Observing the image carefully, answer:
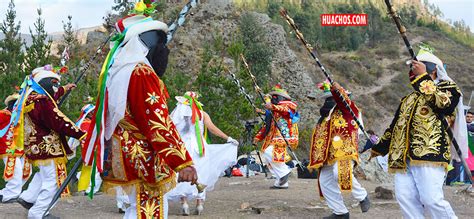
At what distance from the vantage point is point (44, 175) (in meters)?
7.21

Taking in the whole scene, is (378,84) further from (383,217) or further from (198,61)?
(383,217)

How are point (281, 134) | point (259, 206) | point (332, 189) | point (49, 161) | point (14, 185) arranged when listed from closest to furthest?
1. point (49, 161)
2. point (332, 189)
3. point (259, 206)
4. point (14, 185)
5. point (281, 134)

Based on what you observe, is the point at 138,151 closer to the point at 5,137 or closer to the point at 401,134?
the point at 401,134

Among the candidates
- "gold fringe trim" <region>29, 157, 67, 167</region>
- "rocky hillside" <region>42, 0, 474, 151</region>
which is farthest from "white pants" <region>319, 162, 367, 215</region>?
"rocky hillside" <region>42, 0, 474, 151</region>

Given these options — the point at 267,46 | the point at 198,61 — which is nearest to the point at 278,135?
the point at 198,61

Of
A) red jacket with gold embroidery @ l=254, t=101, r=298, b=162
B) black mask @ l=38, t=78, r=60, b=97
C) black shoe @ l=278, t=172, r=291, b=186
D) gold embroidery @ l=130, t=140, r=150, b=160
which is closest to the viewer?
gold embroidery @ l=130, t=140, r=150, b=160

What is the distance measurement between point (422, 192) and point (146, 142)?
2730mm

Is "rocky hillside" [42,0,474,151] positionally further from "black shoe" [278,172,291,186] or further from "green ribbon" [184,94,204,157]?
"green ribbon" [184,94,204,157]

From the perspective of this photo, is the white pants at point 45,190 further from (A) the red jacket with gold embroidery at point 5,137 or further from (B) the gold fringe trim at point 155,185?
(B) the gold fringe trim at point 155,185

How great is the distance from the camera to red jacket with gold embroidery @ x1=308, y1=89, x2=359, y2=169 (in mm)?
7559

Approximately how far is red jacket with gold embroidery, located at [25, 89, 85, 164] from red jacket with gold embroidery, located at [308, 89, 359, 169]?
3119mm

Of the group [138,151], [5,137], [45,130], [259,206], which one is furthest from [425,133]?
[5,137]

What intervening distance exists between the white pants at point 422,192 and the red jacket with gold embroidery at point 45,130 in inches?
155

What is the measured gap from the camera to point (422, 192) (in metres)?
5.21
